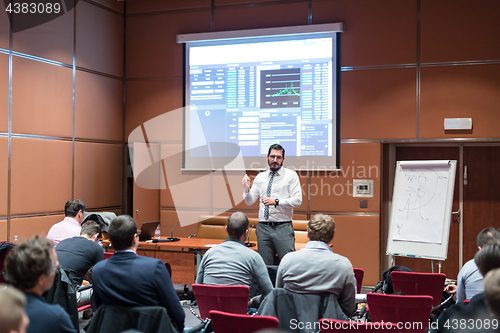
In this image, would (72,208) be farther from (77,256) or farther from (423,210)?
(423,210)

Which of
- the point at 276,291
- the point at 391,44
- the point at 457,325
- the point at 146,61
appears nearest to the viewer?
the point at 457,325

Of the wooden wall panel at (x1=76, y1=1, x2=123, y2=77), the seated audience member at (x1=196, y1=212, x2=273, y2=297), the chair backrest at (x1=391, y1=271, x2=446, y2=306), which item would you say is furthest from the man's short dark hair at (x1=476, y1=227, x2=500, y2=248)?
the wooden wall panel at (x1=76, y1=1, x2=123, y2=77)

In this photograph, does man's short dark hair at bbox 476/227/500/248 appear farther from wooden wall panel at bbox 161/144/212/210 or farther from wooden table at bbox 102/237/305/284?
wooden wall panel at bbox 161/144/212/210

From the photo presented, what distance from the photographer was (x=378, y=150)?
6.01 meters

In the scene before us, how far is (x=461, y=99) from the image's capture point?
5711 millimetres

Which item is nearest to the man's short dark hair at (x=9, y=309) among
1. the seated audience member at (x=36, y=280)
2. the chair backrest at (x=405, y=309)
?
the seated audience member at (x=36, y=280)

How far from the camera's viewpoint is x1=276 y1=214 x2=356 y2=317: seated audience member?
8.02ft

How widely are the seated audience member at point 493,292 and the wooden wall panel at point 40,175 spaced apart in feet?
17.2

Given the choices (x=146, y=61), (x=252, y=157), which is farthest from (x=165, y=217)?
(x=146, y=61)

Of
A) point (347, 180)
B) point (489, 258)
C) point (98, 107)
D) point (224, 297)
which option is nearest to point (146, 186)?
point (98, 107)

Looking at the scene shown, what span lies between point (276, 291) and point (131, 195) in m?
5.01

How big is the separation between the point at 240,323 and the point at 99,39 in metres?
5.75

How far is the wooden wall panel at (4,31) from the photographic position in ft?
16.7

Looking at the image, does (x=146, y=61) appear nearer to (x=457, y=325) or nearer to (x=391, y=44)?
(x=391, y=44)
